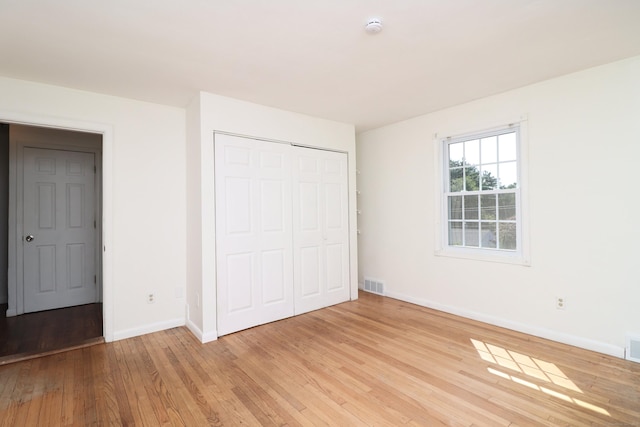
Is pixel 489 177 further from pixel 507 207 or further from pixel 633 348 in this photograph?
pixel 633 348

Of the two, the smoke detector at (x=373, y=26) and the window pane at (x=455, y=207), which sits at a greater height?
the smoke detector at (x=373, y=26)

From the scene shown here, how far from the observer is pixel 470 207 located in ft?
12.2

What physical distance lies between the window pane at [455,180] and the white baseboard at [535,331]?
1.49 meters

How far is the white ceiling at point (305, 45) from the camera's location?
1911mm

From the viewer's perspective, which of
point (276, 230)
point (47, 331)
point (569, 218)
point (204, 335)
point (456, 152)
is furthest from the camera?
point (456, 152)

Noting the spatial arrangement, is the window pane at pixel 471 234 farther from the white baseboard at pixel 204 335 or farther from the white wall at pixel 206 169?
the white baseboard at pixel 204 335

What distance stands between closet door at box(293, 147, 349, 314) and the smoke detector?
1.92 m

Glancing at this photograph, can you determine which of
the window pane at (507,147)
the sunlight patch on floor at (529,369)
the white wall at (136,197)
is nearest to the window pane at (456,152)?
the window pane at (507,147)

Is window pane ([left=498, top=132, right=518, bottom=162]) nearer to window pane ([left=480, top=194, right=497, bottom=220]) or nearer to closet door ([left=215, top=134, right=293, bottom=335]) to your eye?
window pane ([left=480, top=194, right=497, bottom=220])

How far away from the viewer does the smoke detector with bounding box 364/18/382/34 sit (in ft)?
6.61

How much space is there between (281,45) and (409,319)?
3.14m

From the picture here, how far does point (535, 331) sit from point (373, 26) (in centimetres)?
322

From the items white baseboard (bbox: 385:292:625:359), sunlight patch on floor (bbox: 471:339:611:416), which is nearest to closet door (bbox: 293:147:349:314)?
white baseboard (bbox: 385:292:625:359)

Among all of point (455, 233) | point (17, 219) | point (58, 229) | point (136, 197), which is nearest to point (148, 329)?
point (136, 197)
